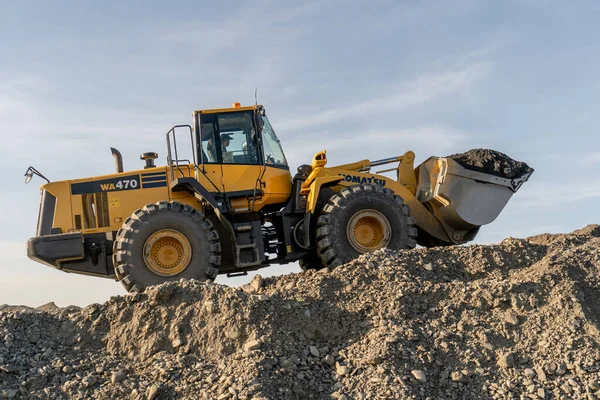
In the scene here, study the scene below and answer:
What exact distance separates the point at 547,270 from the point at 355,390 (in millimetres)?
3580

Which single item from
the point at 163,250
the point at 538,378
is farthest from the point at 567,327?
the point at 163,250

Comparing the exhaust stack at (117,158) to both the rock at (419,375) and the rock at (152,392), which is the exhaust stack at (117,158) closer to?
the rock at (152,392)

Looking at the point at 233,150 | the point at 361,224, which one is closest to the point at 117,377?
the point at 233,150

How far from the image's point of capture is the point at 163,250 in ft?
33.9

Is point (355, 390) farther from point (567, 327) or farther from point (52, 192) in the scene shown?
point (52, 192)

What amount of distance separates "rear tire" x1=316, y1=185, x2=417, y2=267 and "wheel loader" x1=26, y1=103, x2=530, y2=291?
0.02m

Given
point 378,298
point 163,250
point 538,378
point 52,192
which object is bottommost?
point 538,378

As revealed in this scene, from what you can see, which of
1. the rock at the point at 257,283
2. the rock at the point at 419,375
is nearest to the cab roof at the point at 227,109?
the rock at the point at 257,283

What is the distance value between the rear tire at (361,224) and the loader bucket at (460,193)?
3.21 ft

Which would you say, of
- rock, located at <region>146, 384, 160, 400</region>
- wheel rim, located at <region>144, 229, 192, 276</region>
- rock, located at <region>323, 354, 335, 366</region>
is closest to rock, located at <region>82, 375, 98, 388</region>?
rock, located at <region>146, 384, 160, 400</region>

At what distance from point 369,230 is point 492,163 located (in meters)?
2.62

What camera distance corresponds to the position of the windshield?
11477 millimetres

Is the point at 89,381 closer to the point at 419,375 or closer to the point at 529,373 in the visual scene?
the point at 419,375

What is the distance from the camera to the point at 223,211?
11109mm
